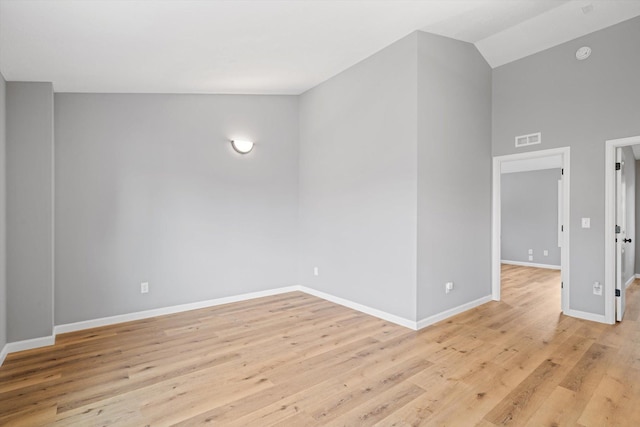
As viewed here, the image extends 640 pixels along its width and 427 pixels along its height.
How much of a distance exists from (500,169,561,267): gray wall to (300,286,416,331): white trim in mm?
5554

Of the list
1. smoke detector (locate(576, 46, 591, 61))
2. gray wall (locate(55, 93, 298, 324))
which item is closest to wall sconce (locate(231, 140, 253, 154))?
gray wall (locate(55, 93, 298, 324))

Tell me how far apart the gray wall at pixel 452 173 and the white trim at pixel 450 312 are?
6 cm

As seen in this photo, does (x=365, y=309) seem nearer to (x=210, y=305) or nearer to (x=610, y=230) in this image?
(x=210, y=305)

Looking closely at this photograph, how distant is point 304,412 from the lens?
2.10 m

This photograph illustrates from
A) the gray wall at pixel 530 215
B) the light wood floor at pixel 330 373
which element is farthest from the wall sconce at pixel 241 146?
the gray wall at pixel 530 215

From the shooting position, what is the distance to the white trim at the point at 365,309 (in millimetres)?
3600

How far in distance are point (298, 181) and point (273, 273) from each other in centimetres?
152

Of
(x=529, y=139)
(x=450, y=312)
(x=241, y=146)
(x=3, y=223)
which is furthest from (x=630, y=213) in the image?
(x=3, y=223)

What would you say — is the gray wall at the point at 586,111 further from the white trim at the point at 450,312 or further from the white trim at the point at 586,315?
the white trim at the point at 450,312

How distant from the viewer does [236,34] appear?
285 cm

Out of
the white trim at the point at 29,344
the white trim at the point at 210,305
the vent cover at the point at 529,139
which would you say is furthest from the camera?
the vent cover at the point at 529,139

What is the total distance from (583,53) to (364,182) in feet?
9.88

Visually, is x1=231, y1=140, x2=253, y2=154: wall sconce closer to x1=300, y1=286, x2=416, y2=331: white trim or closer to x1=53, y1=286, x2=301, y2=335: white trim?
x1=53, y1=286, x2=301, y2=335: white trim

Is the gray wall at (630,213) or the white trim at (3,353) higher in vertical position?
the gray wall at (630,213)
